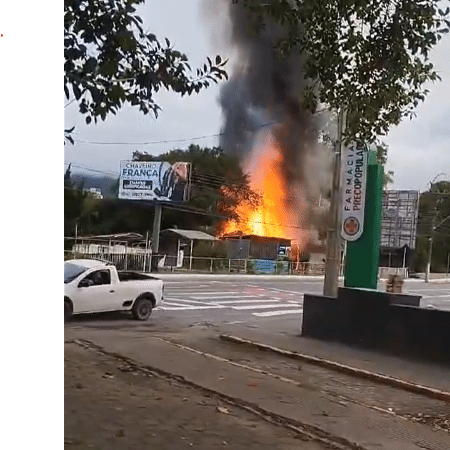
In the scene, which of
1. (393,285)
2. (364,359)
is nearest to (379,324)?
(364,359)

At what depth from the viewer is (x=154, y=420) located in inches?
258

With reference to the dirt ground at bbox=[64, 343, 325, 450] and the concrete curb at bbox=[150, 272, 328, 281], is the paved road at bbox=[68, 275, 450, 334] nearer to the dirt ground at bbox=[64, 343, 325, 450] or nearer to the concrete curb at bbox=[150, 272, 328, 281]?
the concrete curb at bbox=[150, 272, 328, 281]

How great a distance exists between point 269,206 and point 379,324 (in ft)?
35.3

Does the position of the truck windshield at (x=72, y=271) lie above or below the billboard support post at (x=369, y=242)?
below

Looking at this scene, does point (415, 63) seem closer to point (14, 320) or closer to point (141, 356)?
point (14, 320)

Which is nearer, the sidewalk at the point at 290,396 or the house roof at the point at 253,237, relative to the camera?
the sidewalk at the point at 290,396

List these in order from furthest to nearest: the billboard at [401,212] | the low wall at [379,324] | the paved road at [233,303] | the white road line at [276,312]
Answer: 1. the billboard at [401,212]
2. the white road line at [276,312]
3. the paved road at [233,303]
4. the low wall at [379,324]

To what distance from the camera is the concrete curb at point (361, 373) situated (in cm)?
901

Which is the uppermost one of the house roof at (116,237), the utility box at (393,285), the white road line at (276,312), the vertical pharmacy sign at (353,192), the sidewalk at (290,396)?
the vertical pharmacy sign at (353,192)

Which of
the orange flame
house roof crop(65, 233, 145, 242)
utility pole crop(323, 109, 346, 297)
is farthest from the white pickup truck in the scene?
utility pole crop(323, 109, 346, 297)

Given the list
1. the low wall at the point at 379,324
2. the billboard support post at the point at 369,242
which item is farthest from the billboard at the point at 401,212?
the low wall at the point at 379,324

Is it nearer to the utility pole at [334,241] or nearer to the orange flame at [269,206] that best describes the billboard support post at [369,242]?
the utility pole at [334,241]

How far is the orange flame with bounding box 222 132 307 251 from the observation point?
16656mm

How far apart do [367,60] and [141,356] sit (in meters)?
6.16
